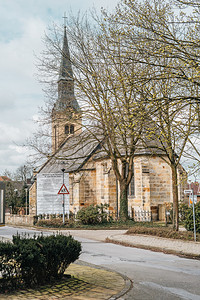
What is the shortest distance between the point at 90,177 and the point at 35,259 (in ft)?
92.8

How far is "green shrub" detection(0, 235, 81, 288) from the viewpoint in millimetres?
5883

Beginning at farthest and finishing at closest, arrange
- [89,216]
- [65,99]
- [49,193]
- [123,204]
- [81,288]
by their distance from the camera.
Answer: [49,193] < [123,204] < [65,99] < [89,216] < [81,288]

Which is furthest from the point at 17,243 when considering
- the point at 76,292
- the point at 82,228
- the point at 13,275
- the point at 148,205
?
the point at 148,205

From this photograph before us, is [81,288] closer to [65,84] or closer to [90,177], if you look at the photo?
[65,84]

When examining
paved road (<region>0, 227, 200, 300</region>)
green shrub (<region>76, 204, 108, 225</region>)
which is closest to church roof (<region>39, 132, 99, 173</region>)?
green shrub (<region>76, 204, 108, 225</region>)

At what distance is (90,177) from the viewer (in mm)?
34281

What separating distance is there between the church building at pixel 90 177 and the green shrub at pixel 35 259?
14.9 metres

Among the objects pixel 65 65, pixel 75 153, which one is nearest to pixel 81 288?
pixel 65 65

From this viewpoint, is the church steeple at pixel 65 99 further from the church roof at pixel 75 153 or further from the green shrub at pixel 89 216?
the green shrub at pixel 89 216

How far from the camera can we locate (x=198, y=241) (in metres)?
13.0

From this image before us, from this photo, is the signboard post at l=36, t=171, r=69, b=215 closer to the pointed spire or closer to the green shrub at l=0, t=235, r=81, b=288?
the pointed spire

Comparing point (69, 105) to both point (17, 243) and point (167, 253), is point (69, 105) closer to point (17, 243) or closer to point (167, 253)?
point (167, 253)

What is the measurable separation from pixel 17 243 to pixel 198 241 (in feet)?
28.5

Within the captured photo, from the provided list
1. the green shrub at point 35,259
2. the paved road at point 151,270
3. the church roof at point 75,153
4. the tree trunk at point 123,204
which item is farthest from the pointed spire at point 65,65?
the green shrub at point 35,259
